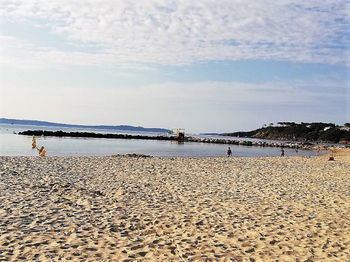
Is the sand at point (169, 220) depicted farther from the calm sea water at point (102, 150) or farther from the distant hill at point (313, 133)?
the distant hill at point (313, 133)

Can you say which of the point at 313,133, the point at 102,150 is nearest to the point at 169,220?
the point at 102,150

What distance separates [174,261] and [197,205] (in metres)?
4.23

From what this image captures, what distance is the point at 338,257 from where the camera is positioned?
20.3 feet

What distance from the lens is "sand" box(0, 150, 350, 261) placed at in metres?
6.25

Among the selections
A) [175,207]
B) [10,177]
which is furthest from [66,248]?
[10,177]

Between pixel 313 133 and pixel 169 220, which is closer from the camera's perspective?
pixel 169 220

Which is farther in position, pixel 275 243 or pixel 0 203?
pixel 0 203

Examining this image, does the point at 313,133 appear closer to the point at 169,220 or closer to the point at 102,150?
the point at 102,150

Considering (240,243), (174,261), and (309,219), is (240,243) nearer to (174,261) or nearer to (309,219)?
(174,261)

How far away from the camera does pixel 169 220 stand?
27.3 ft

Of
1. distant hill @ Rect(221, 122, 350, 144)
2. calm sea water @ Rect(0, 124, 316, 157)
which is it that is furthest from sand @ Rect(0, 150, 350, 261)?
distant hill @ Rect(221, 122, 350, 144)

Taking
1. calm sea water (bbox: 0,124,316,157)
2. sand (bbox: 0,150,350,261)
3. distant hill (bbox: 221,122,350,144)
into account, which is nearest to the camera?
sand (bbox: 0,150,350,261)

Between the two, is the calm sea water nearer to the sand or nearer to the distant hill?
the sand

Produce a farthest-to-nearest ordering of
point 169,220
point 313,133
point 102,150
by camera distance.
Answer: point 313,133
point 102,150
point 169,220
